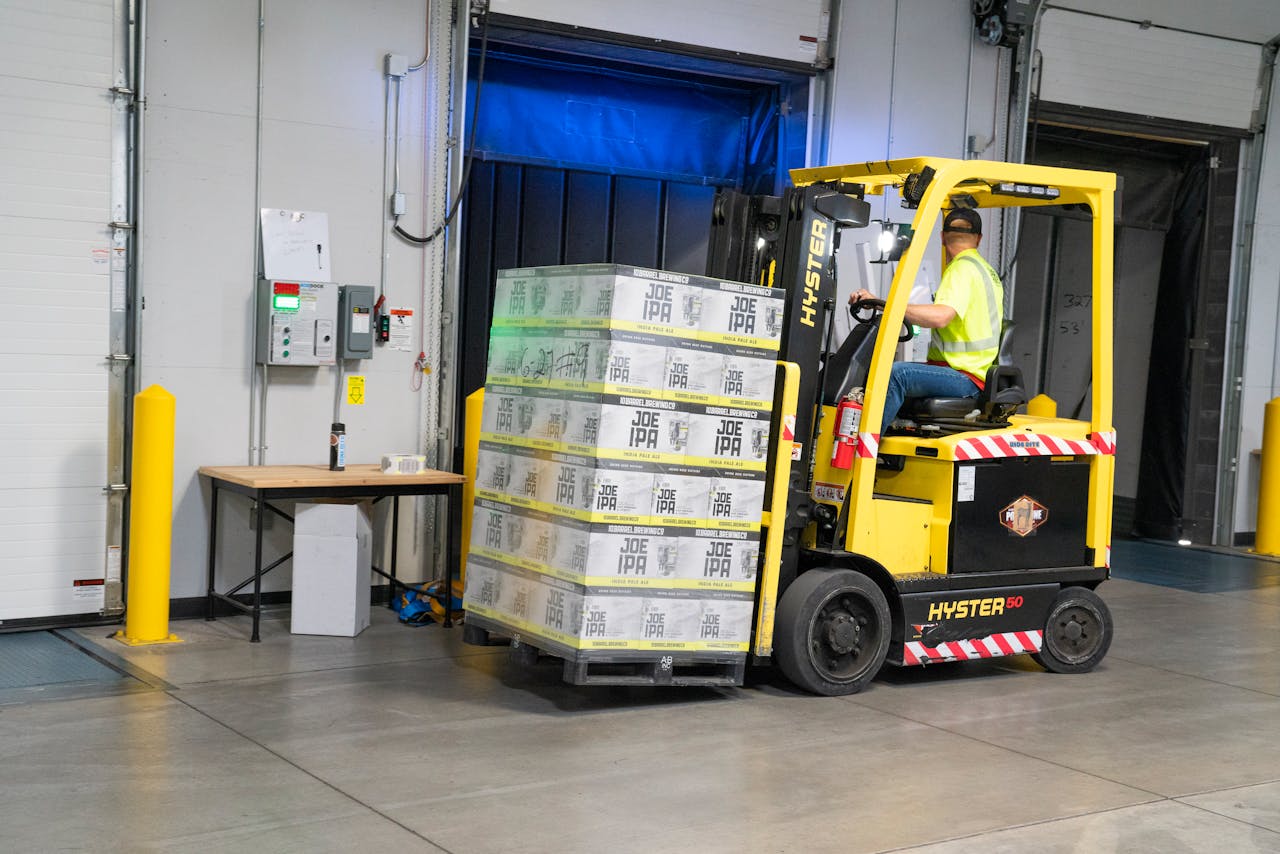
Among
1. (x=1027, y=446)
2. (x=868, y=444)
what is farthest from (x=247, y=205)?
(x=1027, y=446)

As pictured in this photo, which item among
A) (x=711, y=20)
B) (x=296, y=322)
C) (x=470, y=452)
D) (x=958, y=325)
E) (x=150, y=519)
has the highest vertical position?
(x=711, y=20)

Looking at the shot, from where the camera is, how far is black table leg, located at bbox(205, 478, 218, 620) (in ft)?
25.2

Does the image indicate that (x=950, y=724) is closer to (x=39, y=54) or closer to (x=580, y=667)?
(x=580, y=667)

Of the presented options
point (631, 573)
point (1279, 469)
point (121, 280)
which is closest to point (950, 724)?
point (631, 573)

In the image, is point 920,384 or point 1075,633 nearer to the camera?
point 920,384

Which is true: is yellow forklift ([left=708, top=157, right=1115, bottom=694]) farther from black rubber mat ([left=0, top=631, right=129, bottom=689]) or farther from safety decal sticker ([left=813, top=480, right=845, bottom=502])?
black rubber mat ([left=0, top=631, right=129, bottom=689])

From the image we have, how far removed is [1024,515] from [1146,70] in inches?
244

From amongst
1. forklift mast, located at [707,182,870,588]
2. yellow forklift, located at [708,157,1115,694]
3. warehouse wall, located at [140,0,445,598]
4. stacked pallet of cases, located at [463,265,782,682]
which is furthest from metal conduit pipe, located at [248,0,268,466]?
forklift mast, located at [707,182,870,588]

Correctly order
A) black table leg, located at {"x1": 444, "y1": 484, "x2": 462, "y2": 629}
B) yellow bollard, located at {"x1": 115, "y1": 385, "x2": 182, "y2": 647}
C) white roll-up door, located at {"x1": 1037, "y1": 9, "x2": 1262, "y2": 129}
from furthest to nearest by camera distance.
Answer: white roll-up door, located at {"x1": 1037, "y1": 9, "x2": 1262, "y2": 129}
black table leg, located at {"x1": 444, "y1": 484, "x2": 462, "y2": 629}
yellow bollard, located at {"x1": 115, "y1": 385, "x2": 182, "y2": 647}

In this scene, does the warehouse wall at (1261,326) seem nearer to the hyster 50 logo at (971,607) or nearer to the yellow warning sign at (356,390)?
the hyster 50 logo at (971,607)

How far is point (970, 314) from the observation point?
686 cm

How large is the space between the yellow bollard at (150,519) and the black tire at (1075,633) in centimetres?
460

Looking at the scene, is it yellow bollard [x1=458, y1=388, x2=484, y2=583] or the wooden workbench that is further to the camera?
yellow bollard [x1=458, y1=388, x2=484, y2=583]

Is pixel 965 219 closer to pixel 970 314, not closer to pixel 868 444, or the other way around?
pixel 970 314
